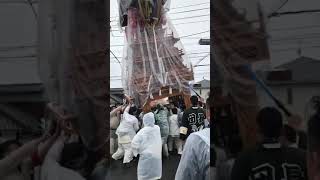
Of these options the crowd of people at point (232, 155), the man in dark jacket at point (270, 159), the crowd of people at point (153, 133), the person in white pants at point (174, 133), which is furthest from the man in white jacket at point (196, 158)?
the person in white pants at point (174, 133)

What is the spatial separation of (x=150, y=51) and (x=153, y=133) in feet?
3.52

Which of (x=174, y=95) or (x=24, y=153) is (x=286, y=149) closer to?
(x=24, y=153)

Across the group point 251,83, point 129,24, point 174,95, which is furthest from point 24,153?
point 174,95

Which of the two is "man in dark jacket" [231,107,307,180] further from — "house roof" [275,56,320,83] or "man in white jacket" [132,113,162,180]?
"man in white jacket" [132,113,162,180]

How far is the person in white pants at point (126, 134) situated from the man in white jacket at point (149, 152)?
0.84 metres

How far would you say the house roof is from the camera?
1.05 meters

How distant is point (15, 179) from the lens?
1.23 metres

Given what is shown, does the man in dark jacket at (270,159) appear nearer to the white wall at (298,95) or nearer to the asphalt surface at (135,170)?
the white wall at (298,95)

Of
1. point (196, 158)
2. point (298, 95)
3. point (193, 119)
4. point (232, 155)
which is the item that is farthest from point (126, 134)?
point (298, 95)

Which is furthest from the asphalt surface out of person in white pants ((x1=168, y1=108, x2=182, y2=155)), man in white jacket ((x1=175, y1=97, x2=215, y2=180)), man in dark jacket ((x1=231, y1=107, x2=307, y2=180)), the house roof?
the house roof

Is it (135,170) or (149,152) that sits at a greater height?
(149,152)

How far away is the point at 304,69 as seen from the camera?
3.48 ft

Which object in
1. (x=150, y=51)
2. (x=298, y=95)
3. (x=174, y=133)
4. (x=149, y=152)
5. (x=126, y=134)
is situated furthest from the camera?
(x=174, y=133)

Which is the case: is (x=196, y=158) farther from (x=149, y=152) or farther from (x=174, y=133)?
(x=174, y=133)
